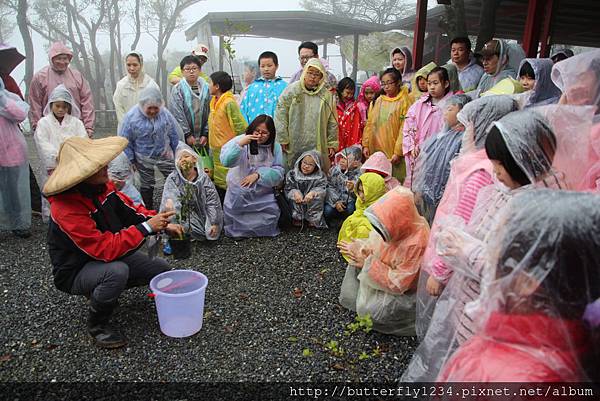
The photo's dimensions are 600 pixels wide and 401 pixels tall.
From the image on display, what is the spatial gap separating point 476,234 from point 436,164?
1663 millimetres

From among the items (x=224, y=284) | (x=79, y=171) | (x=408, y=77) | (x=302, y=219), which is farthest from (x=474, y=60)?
(x=79, y=171)

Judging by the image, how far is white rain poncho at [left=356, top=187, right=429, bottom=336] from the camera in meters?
2.33

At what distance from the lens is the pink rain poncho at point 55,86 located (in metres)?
4.34

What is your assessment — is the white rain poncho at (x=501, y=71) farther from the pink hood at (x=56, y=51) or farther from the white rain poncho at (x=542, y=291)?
the pink hood at (x=56, y=51)

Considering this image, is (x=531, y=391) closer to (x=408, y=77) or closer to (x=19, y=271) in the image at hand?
(x=19, y=271)

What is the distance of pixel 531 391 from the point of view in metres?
1.06

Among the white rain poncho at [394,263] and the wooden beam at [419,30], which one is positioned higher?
the wooden beam at [419,30]

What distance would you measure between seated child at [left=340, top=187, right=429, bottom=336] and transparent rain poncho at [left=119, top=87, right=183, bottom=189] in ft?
8.46

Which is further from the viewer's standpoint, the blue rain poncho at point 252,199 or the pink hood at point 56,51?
the pink hood at point 56,51

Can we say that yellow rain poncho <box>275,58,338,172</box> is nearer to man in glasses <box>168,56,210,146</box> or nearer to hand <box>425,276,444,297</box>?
man in glasses <box>168,56,210,146</box>

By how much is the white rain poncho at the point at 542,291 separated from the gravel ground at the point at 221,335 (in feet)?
3.91

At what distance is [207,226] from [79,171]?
5.94 ft

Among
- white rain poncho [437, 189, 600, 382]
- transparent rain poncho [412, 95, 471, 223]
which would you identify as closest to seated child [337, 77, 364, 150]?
transparent rain poncho [412, 95, 471, 223]

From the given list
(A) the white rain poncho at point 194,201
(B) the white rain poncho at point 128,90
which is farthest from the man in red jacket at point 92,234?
(B) the white rain poncho at point 128,90
